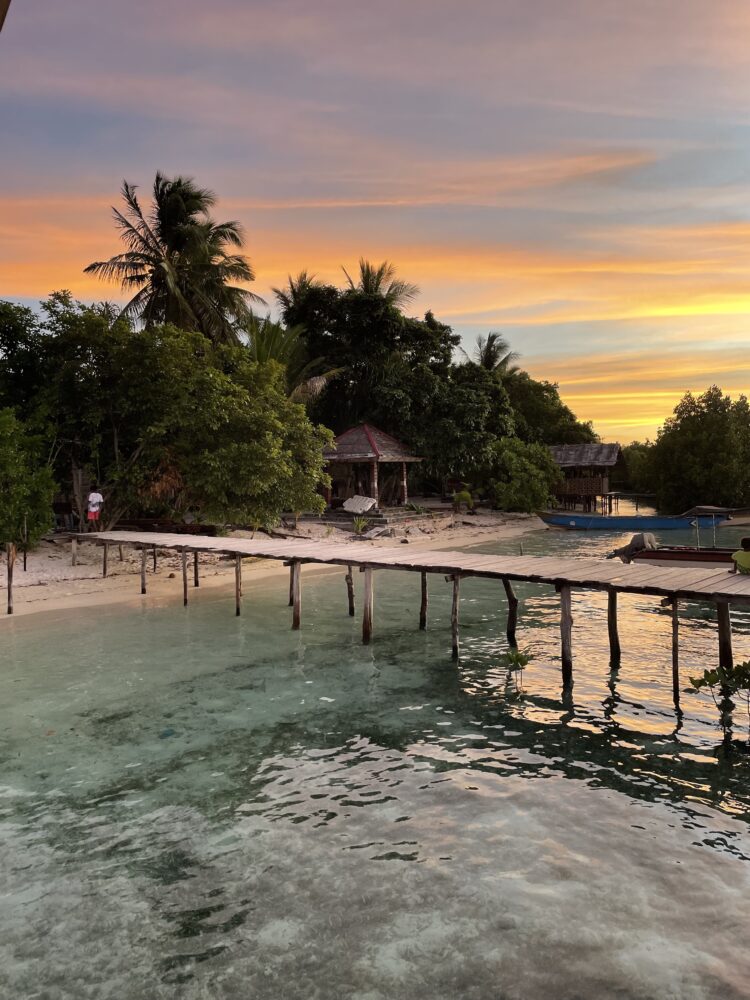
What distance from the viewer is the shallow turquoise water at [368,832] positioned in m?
4.72

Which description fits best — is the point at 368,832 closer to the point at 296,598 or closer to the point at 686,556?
the point at 296,598

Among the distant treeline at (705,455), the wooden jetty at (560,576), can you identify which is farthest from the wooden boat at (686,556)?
the distant treeline at (705,455)

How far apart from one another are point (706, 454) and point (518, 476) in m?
14.1

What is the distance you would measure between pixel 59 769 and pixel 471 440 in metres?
29.4

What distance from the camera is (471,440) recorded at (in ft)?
116

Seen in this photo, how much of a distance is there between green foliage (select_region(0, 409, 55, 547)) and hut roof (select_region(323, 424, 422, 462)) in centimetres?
1380

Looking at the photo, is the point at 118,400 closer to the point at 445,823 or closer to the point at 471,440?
the point at 445,823

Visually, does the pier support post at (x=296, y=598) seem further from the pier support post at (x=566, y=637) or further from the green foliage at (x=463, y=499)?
the green foliage at (x=463, y=499)

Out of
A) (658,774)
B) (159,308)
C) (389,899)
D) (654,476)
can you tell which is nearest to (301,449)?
(159,308)

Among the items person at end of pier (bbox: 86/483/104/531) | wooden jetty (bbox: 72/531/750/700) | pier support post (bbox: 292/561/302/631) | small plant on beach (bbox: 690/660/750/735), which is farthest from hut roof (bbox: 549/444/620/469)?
small plant on beach (bbox: 690/660/750/735)

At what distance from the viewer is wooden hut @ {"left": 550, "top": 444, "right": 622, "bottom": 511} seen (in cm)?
4331

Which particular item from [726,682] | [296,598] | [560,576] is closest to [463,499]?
[296,598]

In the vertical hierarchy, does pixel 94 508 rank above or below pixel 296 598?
above

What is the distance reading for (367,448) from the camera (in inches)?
1257
